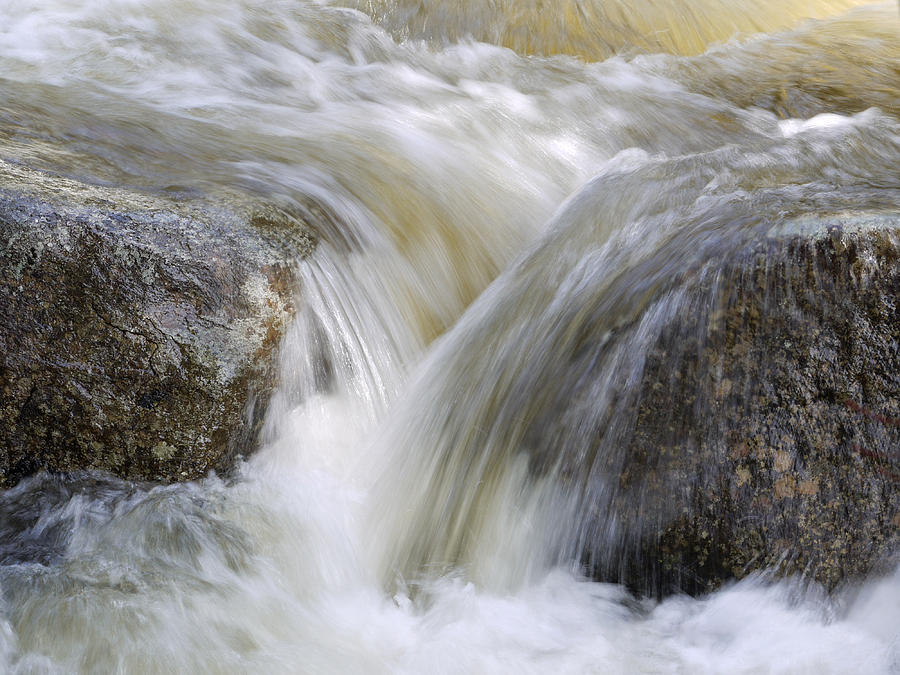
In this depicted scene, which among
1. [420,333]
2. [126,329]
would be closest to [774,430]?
[420,333]

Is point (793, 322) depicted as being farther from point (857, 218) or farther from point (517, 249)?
point (517, 249)

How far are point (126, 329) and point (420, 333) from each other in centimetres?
106

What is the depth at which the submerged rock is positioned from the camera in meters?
2.40

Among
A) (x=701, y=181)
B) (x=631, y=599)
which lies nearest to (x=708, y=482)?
(x=631, y=599)

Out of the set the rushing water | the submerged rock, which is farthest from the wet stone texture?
the submerged rock

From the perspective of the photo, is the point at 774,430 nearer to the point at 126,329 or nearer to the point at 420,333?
the point at 420,333

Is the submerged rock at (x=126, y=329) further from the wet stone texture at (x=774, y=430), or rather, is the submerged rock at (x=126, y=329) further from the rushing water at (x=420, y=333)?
the wet stone texture at (x=774, y=430)

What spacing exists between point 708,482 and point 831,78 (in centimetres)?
340

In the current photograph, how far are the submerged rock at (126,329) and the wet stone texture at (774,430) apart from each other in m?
1.22

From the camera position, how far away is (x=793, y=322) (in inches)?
85.4

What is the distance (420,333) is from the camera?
3.08 metres

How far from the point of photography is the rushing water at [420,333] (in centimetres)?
214

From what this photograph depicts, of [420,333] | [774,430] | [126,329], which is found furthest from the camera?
[420,333]

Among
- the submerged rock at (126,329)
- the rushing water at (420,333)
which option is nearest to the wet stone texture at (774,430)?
the rushing water at (420,333)
